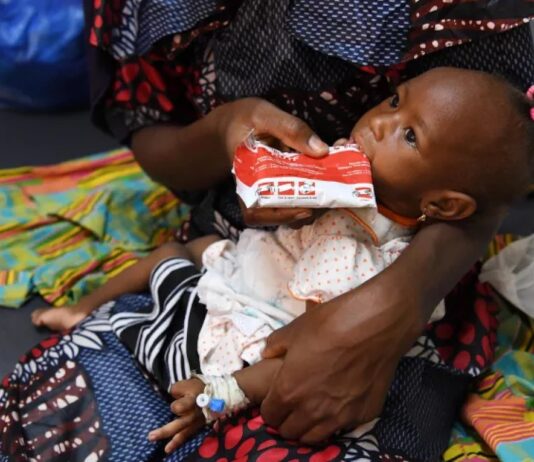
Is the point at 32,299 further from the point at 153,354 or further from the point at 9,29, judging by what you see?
the point at 9,29

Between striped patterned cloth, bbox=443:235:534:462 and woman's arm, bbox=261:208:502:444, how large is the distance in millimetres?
223

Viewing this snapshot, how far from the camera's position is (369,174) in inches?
38.2

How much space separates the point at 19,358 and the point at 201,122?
1.60ft

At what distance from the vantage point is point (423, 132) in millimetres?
988

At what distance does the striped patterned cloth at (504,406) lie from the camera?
1134 millimetres

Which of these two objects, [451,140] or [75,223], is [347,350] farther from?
[75,223]

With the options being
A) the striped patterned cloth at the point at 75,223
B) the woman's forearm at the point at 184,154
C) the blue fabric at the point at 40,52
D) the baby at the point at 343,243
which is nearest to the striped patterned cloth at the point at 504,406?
the baby at the point at 343,243

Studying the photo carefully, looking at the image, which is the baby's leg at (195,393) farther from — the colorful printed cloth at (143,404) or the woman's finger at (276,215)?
the woman's finger at (276,215)

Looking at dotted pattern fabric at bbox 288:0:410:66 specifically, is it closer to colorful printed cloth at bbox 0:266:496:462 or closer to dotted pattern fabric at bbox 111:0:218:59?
dotted pattern fabric at bbox 111:0:218:59

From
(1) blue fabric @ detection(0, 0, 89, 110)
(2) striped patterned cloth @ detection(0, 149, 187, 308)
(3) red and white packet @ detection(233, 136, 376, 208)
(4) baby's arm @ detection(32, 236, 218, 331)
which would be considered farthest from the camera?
(1) blue fabric @ detection(0, 0, 89, 110)

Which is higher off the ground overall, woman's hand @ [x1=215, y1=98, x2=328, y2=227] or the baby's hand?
woman's hand @ [x1=215, y1=98, x2=328, y2=227]

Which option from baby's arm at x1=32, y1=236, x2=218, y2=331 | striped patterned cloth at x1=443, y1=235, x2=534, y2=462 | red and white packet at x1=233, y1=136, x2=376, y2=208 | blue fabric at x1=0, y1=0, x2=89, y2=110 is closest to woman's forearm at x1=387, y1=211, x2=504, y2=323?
red and white packet at x1=233, y1=136, x2=376, y2=208

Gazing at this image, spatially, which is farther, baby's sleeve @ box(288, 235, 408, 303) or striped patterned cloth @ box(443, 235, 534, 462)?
striped patterned cloth @ box(443, 235, 534, 462)

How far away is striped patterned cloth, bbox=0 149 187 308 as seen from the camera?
1424 millimetres
